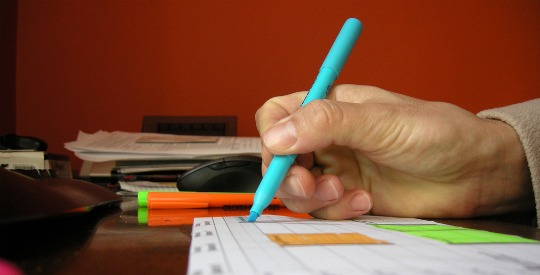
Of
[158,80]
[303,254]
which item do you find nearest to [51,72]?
[158,80]

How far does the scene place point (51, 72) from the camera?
1337 millimetres

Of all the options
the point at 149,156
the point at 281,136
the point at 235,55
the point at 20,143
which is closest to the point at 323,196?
the point at 281,136

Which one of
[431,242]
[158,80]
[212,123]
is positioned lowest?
[431,242]

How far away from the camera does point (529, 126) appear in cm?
48

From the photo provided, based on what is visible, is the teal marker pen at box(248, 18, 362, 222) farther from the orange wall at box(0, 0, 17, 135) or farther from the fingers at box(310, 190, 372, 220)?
the orange wall at box(0, 0, 17, 135)

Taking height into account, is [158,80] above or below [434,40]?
below

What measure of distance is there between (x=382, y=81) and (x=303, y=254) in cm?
126

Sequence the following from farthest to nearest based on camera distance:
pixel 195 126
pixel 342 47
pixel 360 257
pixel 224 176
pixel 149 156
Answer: pixel 195 126
pixel 149 156
pixel 224 176
pixel 342 47
pixel 360 257

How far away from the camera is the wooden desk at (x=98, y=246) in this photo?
0.25 m

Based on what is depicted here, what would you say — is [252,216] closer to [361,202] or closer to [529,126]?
[361,202]

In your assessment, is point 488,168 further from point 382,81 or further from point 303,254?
point 382,81

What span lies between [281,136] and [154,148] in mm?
465

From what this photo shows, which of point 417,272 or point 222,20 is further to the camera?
point 222,20

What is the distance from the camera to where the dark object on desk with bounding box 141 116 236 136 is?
3.81ft
